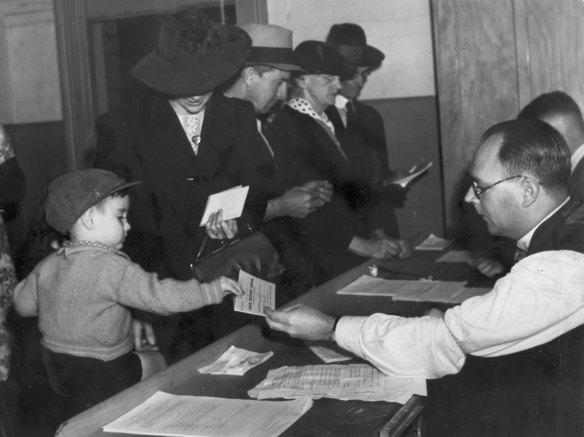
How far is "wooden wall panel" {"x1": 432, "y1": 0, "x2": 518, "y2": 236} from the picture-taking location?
4285 mm

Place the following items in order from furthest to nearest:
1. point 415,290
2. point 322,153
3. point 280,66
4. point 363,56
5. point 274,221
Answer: point 363,56, point 322,153, point 274,221, point 280,66, point 415,290

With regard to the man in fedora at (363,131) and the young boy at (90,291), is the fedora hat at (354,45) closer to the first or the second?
the man in fedora at (363,131)

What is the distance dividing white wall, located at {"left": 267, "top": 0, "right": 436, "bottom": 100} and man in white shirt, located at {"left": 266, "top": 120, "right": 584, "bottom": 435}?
287 centimetres

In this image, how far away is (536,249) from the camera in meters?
1.68

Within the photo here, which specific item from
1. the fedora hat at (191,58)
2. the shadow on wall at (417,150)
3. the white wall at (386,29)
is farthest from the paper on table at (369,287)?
the white wall at (386,29)

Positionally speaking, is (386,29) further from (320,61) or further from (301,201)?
(301,201)

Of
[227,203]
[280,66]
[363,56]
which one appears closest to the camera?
[227,203]

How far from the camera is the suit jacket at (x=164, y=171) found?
256cm

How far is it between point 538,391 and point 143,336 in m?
1.37

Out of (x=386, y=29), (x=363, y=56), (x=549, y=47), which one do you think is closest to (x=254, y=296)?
(x=363, y=56)

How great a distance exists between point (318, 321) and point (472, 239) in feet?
7.05

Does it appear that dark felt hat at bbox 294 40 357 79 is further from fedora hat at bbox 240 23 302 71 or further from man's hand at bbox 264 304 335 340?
man's hand at bbox 264 304 335 340

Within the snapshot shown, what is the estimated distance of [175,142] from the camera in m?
2.58

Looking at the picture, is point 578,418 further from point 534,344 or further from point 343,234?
point 343,234
